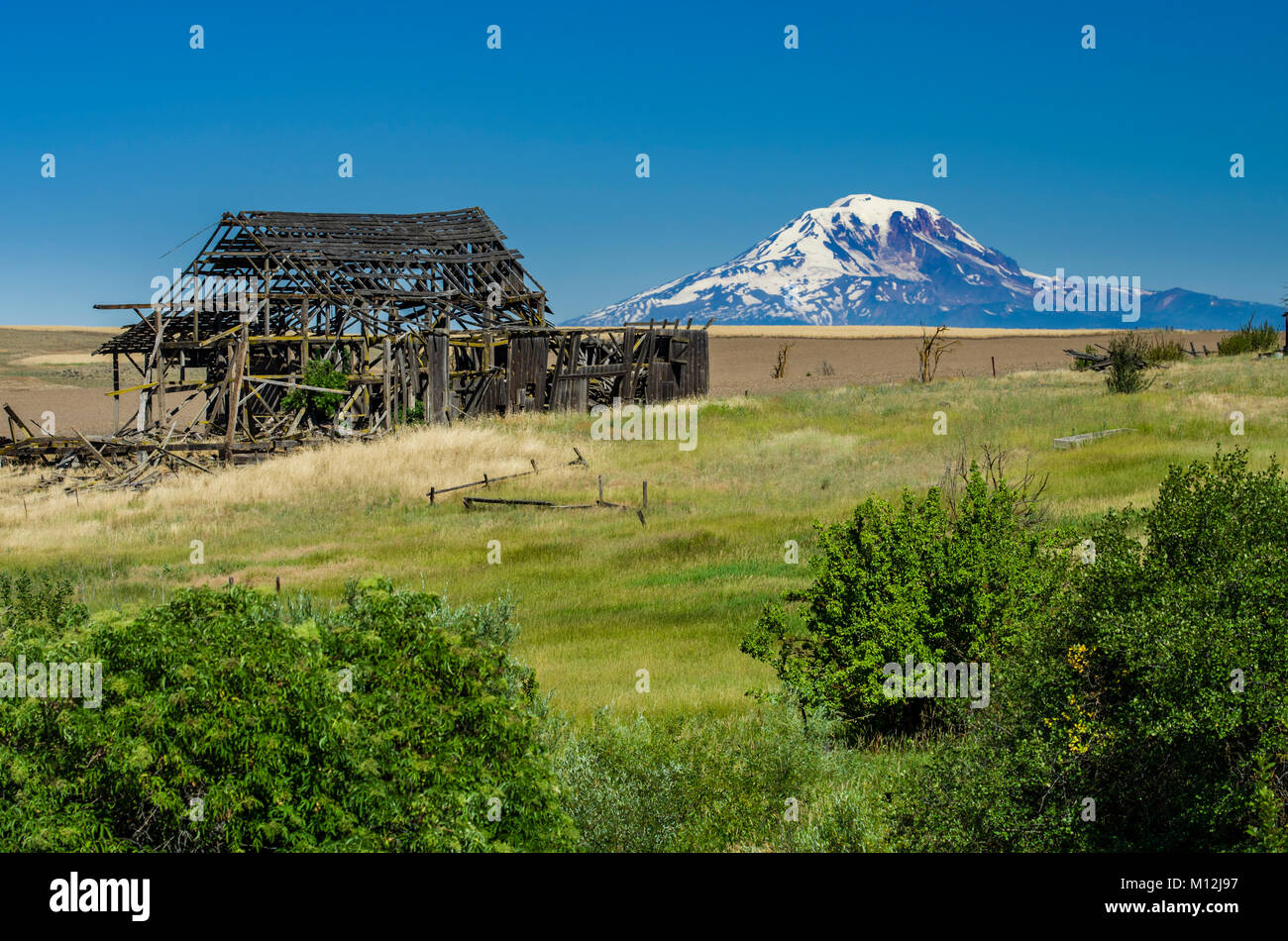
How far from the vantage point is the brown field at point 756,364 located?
61.7 m

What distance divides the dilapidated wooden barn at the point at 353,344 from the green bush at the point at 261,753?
2930cm

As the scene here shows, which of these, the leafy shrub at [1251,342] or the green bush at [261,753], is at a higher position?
the leafy shrub at [1251,342]

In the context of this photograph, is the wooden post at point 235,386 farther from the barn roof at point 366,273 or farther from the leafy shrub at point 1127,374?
the leafy shrub at point 1127,374

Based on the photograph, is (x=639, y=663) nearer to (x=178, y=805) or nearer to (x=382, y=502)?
(x=178, y=805)

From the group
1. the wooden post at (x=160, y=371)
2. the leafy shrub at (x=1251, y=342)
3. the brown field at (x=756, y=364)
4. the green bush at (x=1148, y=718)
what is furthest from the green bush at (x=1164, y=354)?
the green bush at (x=1148, y=718)

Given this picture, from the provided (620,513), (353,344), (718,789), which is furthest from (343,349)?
(718,789)

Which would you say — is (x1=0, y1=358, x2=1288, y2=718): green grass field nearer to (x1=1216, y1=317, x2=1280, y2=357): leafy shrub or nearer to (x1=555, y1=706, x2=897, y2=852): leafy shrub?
(x1=555, y1=706, x2=897, y2=852): leafy shrub

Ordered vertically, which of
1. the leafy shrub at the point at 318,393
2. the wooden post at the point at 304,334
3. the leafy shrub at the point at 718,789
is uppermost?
the wooden post at the point at 304,334

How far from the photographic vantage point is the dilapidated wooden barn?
37500 mm

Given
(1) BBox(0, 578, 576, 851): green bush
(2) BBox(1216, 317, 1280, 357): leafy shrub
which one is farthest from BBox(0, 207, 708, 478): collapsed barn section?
(2) BBox(1216, 317, 1280, 357): leafy shrub
